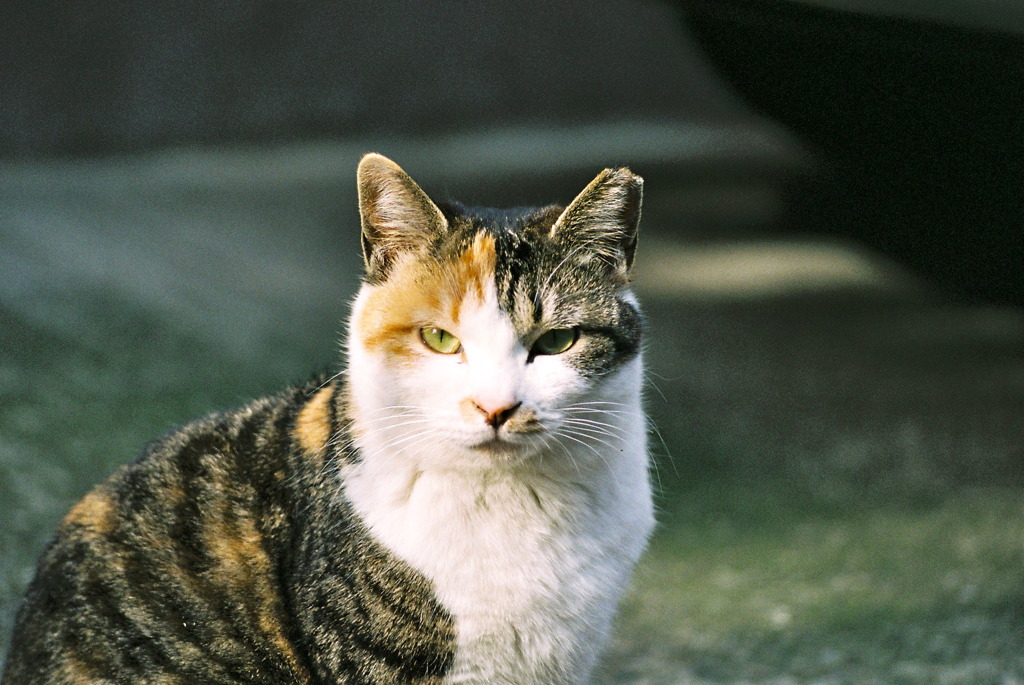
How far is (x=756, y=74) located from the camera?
3.06 metres

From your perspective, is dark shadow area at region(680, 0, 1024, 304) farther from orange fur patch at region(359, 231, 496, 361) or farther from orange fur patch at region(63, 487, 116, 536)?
orange fur patch at region(63, 487, 116, 536)

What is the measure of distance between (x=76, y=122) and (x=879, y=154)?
251cm

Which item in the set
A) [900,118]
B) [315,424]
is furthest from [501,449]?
[900,118]

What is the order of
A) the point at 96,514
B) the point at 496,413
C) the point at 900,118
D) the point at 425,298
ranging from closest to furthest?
the point at 496,413 → the point at 425,298 → the point at 96,514 → the point at 900,118

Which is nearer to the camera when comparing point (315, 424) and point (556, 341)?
point (556, 341)

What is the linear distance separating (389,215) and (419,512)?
19.0 inches

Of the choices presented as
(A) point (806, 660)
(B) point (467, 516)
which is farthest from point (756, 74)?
(B) point (467, 516)

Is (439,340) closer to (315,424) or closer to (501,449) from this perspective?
(501,449)

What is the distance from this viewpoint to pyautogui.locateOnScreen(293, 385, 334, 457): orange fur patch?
1793 mm

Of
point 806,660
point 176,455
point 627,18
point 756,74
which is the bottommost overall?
point 806,660

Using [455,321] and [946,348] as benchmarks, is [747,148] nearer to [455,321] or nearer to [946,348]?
[946,348]

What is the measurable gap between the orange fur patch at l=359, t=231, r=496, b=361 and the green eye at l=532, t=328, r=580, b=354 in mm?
120

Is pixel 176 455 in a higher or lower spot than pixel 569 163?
lower

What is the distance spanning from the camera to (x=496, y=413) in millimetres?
1517
